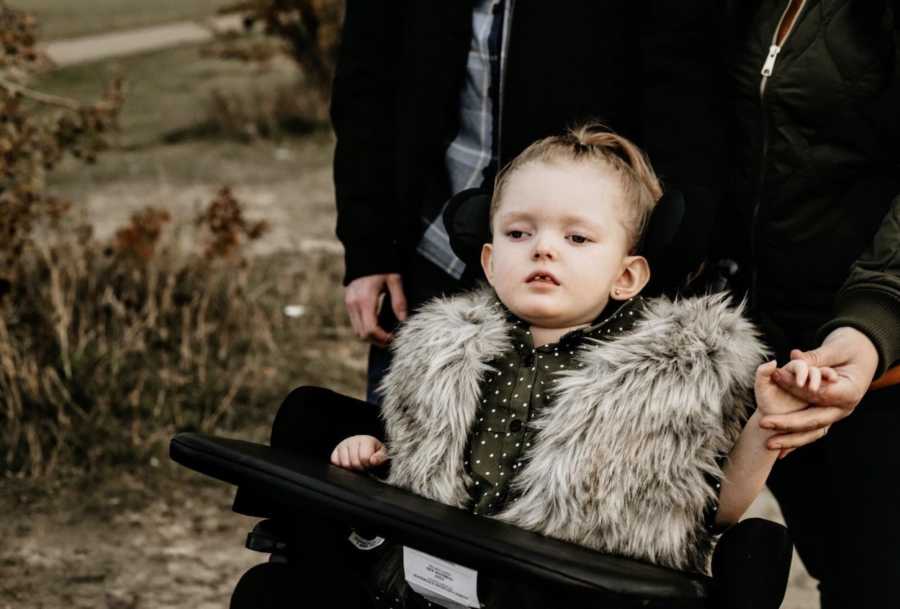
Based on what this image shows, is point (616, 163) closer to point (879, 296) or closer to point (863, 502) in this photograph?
point (879, 296)

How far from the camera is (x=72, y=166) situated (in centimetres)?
782

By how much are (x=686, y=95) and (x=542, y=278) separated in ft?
1.42

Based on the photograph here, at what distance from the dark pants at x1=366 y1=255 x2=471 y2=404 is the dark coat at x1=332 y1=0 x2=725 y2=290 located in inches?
1.6

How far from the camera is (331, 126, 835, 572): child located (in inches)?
71.9

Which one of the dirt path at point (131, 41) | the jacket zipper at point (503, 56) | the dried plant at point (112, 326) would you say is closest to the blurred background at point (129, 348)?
the dried plant at point (112, 326)

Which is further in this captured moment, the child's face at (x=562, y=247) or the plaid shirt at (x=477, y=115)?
the plaid shirt at (x=477, y=115)

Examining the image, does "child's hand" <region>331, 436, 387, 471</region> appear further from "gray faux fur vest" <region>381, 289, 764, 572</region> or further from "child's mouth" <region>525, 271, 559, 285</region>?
"child's mouth" <region>525, 271, 559, 285</region>

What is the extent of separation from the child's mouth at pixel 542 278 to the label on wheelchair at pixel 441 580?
451 millimetres

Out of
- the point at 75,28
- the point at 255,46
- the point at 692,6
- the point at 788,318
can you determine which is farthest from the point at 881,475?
the point at 75,28

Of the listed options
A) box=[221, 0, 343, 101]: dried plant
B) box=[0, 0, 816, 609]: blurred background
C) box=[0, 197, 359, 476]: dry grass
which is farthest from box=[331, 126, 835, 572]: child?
box=[221, 0, 343, 101]: dried plant

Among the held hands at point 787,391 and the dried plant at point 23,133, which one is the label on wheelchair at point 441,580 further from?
the dried plant at point 23,133

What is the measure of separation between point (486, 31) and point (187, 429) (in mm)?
2223

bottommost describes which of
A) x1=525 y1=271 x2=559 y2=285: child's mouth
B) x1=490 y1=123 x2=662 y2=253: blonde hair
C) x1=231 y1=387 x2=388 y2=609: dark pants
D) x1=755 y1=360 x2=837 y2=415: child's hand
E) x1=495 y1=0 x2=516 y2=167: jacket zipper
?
x1=231 y1=387 x2=388 y2=609: dark pants

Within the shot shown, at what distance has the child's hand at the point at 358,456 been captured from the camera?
2.08 metres
